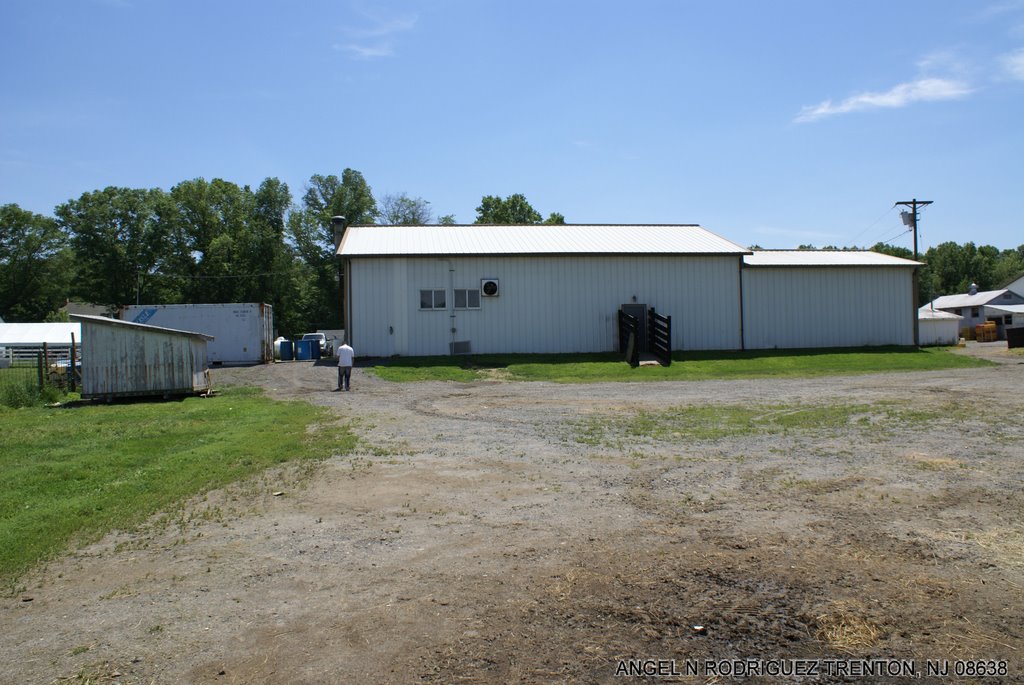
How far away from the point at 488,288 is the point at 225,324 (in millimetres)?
12150

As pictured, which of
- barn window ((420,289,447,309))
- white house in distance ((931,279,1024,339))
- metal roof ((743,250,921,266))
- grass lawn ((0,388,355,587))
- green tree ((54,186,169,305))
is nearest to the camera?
grass lawn ((0,388,355,587))

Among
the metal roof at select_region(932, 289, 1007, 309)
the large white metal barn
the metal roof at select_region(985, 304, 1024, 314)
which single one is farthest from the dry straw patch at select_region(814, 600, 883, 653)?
the metal roof at select_region(932, 289, 1007, 309)

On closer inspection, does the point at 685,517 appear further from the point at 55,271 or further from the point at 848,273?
the point at 55,271

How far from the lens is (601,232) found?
119 ft

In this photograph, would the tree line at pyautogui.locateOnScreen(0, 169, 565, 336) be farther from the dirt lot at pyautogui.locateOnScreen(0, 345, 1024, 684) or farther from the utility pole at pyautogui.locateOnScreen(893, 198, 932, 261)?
the dirt lot at pyautogui.locateOnScreen(0, 345, 1024, 684)

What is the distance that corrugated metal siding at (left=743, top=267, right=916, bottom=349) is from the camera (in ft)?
109

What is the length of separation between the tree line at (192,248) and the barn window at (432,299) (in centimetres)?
3688

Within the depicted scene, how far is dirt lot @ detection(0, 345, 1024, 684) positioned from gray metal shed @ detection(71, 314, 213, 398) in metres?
11.6

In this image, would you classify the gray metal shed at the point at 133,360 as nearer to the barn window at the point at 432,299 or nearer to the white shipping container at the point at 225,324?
the barn window at the point at 432,299

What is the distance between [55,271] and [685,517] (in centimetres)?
7945

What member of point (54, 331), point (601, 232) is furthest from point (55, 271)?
point (601, 232)

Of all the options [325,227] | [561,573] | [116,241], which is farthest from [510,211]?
[561,573]

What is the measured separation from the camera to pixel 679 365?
90.5ft

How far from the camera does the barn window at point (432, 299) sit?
3033cm
